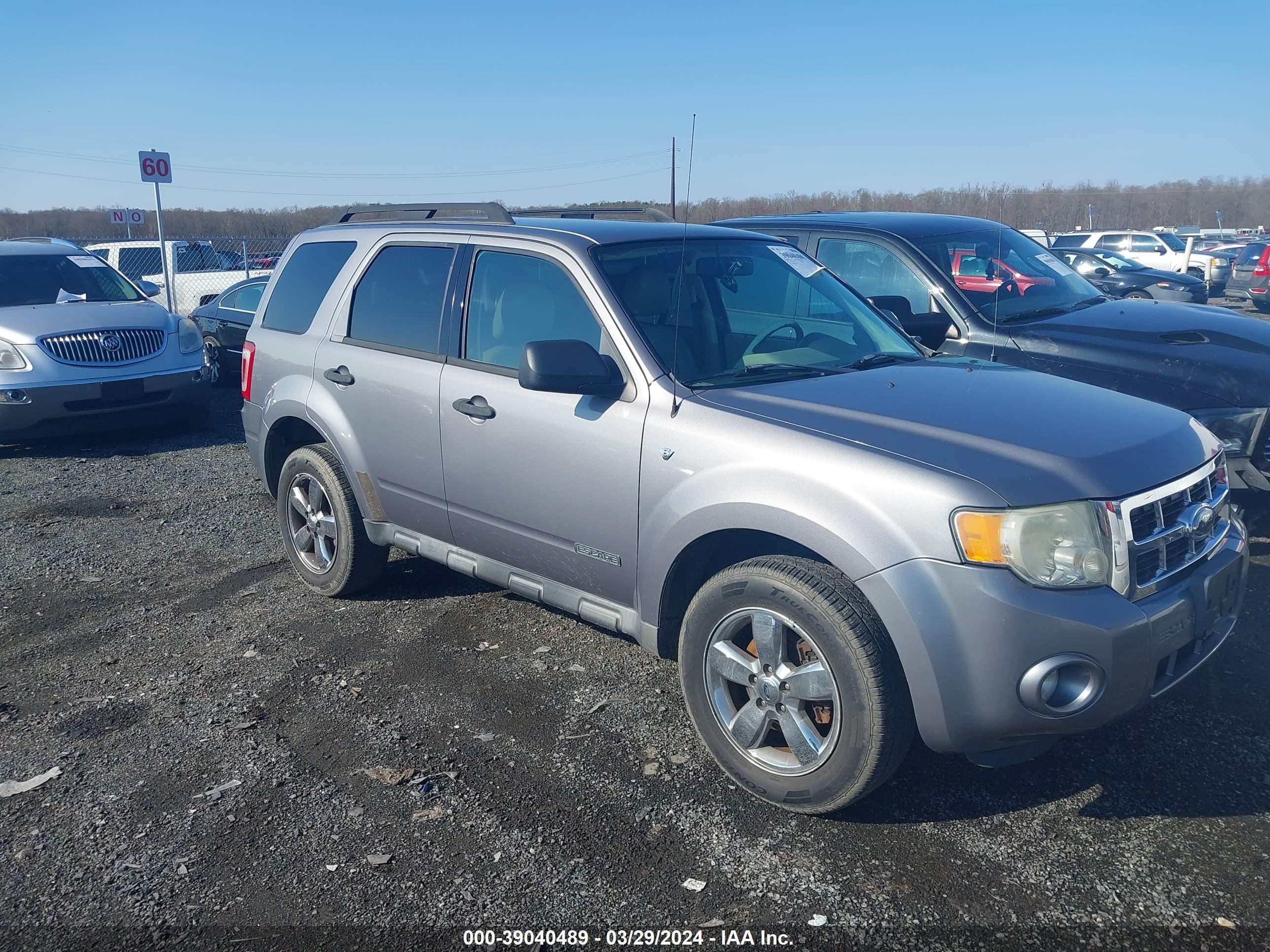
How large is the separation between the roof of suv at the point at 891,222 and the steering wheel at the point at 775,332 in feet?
8.47

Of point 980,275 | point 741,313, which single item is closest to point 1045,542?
point 741,313

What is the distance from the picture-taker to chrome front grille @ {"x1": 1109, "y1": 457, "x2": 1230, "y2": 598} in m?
Result: 2.99

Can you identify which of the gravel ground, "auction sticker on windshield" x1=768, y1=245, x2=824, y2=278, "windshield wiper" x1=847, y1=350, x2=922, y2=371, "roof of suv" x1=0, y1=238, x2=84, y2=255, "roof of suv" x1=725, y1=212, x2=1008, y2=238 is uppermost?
"roof of suv" x1=725, y1=212, x2=1008, y2=238

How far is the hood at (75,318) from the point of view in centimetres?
876

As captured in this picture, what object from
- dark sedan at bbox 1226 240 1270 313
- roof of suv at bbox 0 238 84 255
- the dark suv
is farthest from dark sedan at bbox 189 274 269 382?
dark sedan at bbox 1226 240 1270 313

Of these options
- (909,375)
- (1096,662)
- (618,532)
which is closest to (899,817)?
(1096,662)

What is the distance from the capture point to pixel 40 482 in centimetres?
804

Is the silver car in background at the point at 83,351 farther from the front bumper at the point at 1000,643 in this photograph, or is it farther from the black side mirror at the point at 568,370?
the front bumper at the point at 1000,643

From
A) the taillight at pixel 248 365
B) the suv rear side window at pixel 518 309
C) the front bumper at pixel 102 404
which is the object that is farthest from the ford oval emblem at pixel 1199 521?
the front bumper at pixel 102 404

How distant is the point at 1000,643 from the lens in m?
2.87

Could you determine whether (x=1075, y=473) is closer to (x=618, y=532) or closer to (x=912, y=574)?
(x=912, y=574)

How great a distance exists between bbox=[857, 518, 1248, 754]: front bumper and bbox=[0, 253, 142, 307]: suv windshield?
911cm

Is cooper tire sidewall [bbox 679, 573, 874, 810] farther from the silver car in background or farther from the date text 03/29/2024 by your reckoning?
the silver car in background

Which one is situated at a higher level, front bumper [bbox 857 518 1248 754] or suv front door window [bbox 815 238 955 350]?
suv front door window [bbox 815 238 955 350]
